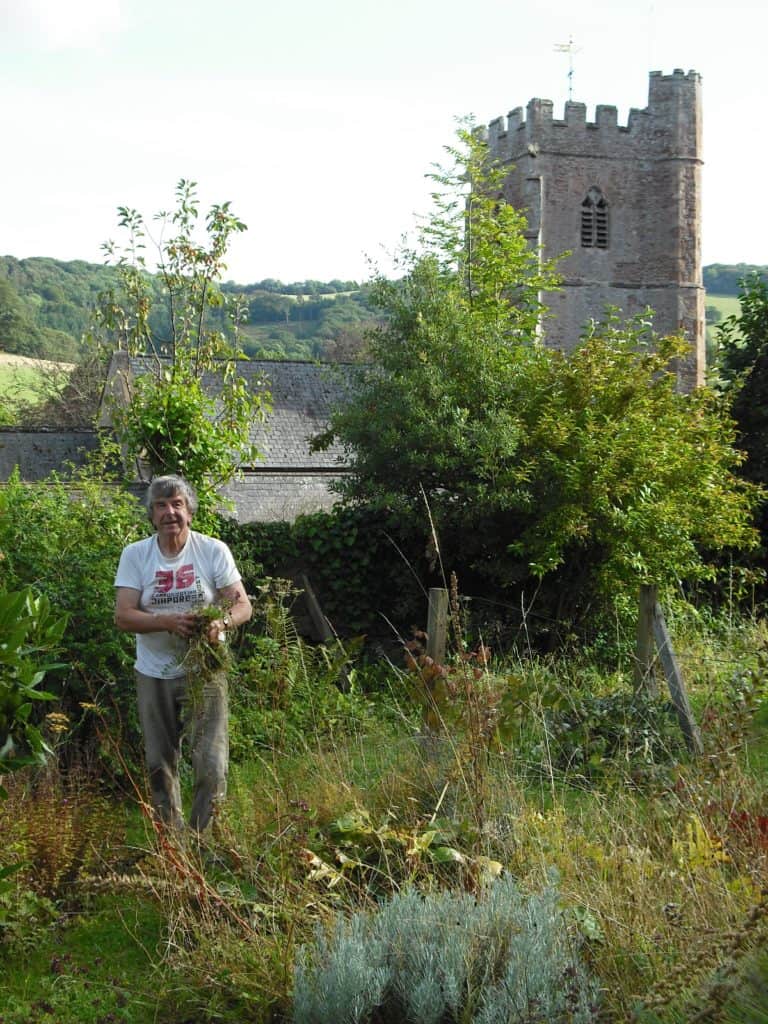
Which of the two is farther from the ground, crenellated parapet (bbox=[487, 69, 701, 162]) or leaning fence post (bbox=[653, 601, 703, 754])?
crenellated parapet (bbox=[487, 69, 701, 162])

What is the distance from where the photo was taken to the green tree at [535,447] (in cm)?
1073

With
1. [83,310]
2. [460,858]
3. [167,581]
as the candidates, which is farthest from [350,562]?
[83,310]

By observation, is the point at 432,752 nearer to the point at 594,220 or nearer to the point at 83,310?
the point at 594,220

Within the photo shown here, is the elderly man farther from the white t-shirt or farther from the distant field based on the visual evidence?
the distant field

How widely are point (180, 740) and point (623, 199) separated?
48.0m

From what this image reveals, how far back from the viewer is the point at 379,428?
37.4 feet

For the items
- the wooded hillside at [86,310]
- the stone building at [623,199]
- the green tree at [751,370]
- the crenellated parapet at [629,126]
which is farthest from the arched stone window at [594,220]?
the green tree at [751,370]

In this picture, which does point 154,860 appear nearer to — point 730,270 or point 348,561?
point 348,561

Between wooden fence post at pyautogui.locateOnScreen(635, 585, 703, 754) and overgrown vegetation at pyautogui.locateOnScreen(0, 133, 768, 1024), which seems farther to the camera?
wooden fence post at pyautogui.locateOnScreen(635, 585, 703, 754)

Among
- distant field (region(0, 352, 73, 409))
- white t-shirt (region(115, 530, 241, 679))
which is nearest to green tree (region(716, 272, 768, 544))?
white t-shirt (region(115, 530, 241, 679))

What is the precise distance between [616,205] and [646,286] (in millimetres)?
3697

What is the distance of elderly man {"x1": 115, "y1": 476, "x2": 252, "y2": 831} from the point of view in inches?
219

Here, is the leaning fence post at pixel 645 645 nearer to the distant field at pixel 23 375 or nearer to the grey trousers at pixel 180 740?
the grey trousers at pixel 180 740

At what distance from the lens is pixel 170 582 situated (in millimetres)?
5672
